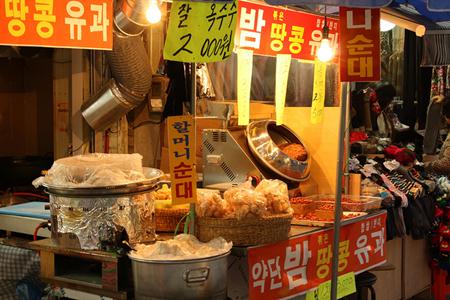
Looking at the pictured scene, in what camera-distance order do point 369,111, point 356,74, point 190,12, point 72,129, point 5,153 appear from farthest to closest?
point 5,153, point 369,111, point 72,129, point 356,74, point 190,12

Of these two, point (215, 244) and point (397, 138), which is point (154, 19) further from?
point (397, 138)

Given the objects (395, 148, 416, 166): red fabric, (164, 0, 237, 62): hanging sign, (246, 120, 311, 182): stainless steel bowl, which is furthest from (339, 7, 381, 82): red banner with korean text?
(395, 148, 416, 166): red fabric

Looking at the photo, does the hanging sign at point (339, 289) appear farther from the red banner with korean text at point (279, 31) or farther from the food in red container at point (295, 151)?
the red banner with korean text at point (279, 31)

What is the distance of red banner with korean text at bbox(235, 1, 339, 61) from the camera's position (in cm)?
607

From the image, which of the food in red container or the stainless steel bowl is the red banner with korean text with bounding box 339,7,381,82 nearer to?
the stainless steel bowl

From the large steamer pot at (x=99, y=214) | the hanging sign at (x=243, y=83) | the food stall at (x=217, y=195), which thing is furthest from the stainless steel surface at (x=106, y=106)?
the large steamer pot at (x=99, y=214)

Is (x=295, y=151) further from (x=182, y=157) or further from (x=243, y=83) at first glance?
(x=182, y=157)

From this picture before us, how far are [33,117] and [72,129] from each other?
3248mm

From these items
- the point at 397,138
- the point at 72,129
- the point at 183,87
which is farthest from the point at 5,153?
the point at 397,138

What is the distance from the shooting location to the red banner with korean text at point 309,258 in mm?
4328

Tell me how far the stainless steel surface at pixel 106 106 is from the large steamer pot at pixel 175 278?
4186 mm

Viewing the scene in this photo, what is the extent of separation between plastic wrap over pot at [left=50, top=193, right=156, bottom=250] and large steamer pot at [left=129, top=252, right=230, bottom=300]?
0.30m

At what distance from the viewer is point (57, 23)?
5.31 metres

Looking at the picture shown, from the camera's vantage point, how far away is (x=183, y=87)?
344 inches
